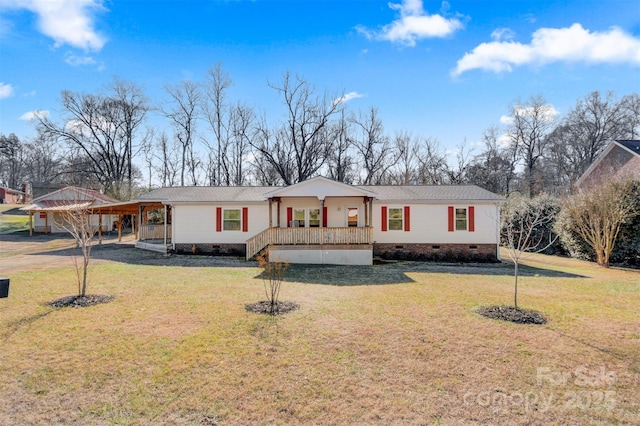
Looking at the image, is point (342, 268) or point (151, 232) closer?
point (342, 268)

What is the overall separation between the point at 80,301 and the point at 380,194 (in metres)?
14.2

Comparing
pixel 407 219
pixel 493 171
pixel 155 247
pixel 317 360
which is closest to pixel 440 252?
pixel 407 219

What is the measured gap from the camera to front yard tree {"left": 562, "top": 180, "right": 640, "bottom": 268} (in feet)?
47.5

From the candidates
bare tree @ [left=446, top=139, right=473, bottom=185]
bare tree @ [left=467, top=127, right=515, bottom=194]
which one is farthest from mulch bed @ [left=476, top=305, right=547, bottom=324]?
bare tree @ [left=467, top=127, right=515, bottom=194]

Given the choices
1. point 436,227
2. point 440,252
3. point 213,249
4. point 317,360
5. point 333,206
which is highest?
point 333,206

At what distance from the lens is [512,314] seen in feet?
23.1

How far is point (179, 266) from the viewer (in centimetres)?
1378

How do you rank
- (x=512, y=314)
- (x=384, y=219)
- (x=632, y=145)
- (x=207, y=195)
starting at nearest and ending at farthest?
(x=512, y=314), (x=384, y=219), (x=207, y=195), (x=632, y=145)

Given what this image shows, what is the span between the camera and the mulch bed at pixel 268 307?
23.7 ft

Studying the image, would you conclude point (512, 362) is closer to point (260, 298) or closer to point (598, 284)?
point (260, 298)

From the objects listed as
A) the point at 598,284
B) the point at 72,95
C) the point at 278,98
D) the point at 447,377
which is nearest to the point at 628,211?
the point at 598,284

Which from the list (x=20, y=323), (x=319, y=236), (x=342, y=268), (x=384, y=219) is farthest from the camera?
(x=384, y=219)

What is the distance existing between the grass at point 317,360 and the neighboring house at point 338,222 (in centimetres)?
643

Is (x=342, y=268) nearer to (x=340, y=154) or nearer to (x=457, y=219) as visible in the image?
(x=457, y=219)
